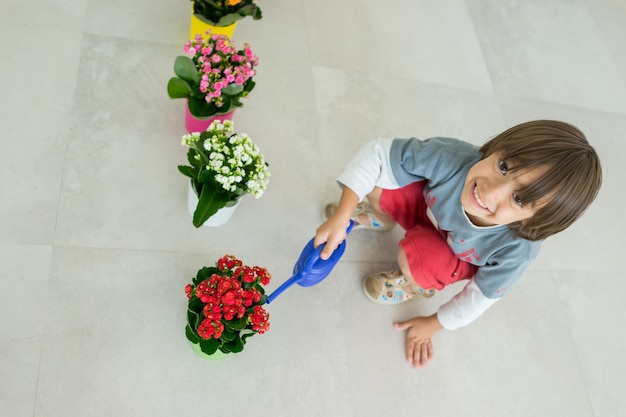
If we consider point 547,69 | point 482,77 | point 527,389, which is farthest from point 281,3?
point 527,389

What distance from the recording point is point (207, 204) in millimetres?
1138

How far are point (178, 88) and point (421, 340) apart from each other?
839mm

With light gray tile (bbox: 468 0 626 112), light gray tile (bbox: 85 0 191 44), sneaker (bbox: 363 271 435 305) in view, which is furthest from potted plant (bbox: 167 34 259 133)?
light gray tile (bbox: 468 0 626 112)

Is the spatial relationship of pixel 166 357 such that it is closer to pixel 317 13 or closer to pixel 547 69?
pixel 317 13

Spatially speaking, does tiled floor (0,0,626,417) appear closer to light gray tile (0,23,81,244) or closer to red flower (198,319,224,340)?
light gray tile (0,23,81,244)

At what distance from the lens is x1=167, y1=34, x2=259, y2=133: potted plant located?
1226 millimetres

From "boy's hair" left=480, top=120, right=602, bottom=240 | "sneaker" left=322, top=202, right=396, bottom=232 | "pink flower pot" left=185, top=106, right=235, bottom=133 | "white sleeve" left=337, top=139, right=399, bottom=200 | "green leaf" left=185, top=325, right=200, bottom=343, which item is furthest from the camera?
"sneaker" left=322, top=202, right=396, bottom=232

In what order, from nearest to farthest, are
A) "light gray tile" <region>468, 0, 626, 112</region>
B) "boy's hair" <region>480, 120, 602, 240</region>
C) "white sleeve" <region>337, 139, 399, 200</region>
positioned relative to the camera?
"boy's hair" <region>480, 120, 602, 240</region> → "white sleeve" <region>337, 139, 399, 200</region> → "light gray tile" <region>468, 0, 626, 112</region>

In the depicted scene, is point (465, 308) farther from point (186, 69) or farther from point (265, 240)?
point (186, 69)

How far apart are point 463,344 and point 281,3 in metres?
1.16

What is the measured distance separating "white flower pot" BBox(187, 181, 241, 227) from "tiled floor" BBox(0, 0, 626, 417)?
25 millimetres

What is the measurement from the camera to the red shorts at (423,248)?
1252 mm

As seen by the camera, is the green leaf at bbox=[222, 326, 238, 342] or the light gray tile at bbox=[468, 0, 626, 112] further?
the light gray tile at bbox=[468, 0, 626, 112]

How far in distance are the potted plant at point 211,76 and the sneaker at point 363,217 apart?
0.37 m
